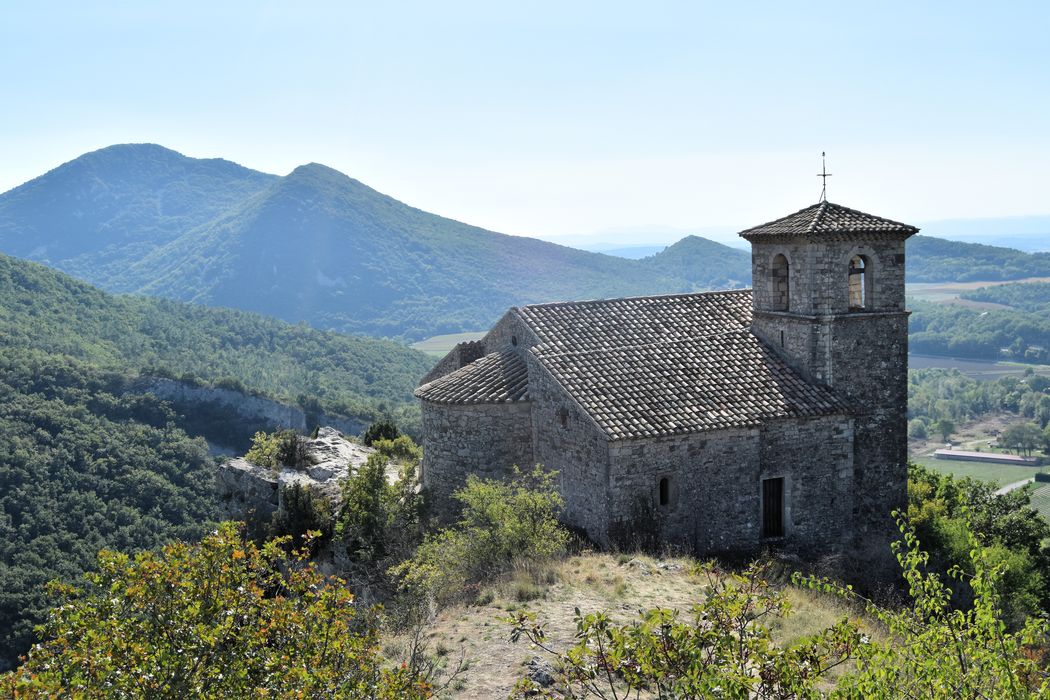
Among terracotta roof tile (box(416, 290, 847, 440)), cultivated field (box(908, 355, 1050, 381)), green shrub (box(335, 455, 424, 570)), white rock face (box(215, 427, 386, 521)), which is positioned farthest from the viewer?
cultivated field (box(908, 355, 1050, 381))

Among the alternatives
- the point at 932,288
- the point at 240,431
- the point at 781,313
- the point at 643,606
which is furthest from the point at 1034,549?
the point at 932,288

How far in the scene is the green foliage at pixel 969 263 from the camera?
162 metres

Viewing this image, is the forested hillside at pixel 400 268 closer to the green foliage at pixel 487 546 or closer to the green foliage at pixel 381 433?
the green foliage at pixel 381 433

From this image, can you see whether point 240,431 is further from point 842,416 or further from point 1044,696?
point 1044,696

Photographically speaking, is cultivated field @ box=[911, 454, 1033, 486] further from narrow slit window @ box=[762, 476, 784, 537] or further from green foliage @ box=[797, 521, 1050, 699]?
green foliage @ box=[797, 521, 1050, 699]

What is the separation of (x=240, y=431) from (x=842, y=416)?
41886mm

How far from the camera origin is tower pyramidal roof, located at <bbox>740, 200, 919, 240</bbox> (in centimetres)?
1817

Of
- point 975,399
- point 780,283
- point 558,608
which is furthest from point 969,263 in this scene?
point 558,608

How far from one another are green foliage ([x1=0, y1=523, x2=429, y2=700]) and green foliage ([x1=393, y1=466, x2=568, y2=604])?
6.67 metres

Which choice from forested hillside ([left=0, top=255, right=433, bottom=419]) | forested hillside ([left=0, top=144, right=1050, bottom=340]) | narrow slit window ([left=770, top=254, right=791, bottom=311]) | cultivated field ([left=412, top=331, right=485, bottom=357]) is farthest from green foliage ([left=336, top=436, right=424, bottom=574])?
forested hillside ([left=0, top=144, right=1050, bottom=340])

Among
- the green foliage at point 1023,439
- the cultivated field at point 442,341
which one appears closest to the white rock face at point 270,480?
the green foliage at point 1023,439

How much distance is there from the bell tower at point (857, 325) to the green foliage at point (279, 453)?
12183 mm

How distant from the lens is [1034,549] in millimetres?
22141

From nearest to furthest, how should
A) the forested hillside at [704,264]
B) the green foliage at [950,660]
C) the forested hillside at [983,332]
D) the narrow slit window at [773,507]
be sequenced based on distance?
the green foliage at [950,660] → the narrow slit window at [773,507] → the forested hillside at [983,332] → the forested hillside at [704,264]
